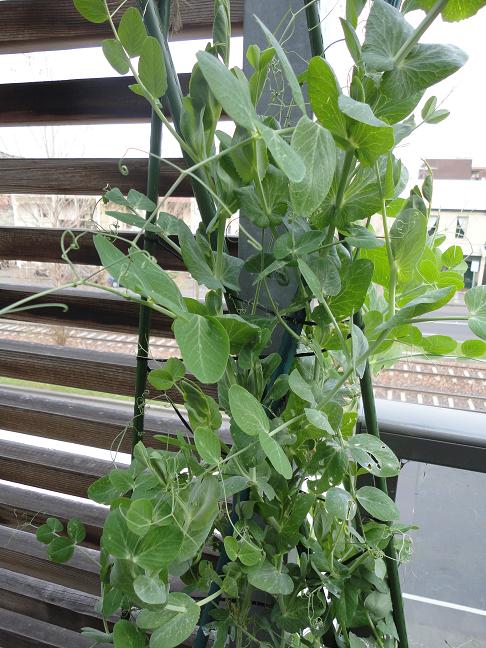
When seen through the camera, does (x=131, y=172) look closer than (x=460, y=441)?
No

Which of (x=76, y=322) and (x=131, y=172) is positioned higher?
(x=131, y=172)

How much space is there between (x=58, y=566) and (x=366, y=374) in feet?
3.65

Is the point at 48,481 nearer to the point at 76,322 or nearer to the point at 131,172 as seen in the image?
the point at 76,322

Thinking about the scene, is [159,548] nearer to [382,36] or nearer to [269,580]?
[269,580]

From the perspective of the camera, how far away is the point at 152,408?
1135 mm

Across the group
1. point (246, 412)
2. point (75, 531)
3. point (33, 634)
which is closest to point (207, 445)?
point (246, 412)

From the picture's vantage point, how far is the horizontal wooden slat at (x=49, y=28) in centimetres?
87

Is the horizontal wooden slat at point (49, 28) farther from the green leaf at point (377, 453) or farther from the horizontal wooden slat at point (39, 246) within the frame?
the green leaf at point (377, 453)

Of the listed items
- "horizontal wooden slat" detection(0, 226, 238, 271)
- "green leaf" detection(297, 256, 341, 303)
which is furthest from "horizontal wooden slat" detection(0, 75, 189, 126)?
"green leaf" detection(297, 256, 341, 303)

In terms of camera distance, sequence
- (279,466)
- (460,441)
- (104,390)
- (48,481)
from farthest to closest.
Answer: (48,481) → (104,390) → (460,441) → (279,466)

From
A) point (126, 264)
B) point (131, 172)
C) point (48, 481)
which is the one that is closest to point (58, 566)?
point (48, 481)

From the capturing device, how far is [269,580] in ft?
1.69

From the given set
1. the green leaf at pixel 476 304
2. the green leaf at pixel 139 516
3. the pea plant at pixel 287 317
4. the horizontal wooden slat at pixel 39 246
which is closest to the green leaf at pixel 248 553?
the pea plant at pixel 287 317

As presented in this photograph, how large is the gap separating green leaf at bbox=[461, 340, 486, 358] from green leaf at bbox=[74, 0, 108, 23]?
530 millimetres
